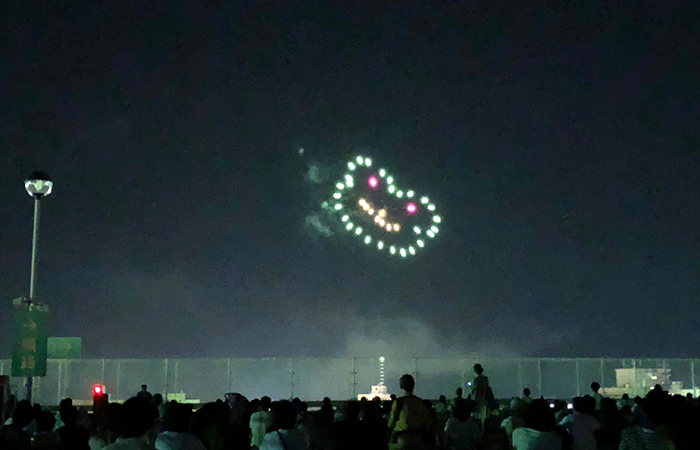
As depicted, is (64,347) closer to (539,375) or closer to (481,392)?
(481,392)

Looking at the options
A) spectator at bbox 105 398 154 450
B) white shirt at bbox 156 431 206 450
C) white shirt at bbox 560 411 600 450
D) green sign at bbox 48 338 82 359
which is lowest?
white shirt at bbox 560 411 600 450

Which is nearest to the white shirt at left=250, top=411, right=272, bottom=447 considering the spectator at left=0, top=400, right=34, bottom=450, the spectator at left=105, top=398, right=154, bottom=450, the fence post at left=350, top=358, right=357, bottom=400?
the spectator at left=0, top=400, right=34, bottom=450

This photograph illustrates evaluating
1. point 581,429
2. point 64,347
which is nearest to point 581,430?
point 581,429

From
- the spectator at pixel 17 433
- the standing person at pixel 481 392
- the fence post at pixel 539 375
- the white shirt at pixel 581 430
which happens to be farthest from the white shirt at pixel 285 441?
the fence post at pixel 539 375

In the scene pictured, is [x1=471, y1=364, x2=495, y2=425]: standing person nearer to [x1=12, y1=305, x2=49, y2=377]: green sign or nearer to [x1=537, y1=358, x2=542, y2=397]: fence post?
[x1=12, y1=305, x2=49, y2=377]: green sign

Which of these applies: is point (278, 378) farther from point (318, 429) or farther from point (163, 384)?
point (318, 429)

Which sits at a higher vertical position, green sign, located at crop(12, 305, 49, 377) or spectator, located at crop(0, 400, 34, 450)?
green sign, located at crop(12, 305, 49, 377)
